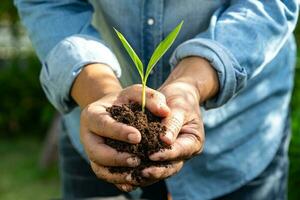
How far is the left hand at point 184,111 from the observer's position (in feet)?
3.85

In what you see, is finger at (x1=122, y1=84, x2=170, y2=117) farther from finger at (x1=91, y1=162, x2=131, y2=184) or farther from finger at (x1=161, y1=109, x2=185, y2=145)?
finger at (x1=91, y1=162, x2=131, y2=184)

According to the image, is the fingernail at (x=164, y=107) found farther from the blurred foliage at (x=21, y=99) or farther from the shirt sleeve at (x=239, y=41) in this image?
the blurred foliage at (x=21, y=99)

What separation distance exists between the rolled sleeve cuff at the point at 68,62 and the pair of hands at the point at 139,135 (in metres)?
0.19

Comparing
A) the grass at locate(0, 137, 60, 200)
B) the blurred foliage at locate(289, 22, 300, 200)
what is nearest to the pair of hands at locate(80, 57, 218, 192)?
the blurred foliage at locate(289, 22, 300, 200)

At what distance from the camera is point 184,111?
4.06ft

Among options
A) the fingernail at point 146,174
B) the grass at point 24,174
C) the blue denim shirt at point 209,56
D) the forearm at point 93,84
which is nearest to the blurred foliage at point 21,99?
the grass at point 24,174

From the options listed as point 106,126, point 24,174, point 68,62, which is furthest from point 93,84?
point 24,174

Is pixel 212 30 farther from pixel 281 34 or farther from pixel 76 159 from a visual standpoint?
pixel 76 159

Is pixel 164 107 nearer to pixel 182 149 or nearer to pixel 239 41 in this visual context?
pixel 182 149

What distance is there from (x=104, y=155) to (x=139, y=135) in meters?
0.07

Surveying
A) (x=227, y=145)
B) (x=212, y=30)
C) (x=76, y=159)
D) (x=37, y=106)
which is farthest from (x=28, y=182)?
(x=212, y=30)

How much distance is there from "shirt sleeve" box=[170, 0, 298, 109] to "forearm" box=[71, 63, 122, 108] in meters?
0.15

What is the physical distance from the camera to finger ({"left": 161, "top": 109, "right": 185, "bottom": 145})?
45.6 inches

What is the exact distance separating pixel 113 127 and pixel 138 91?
0.41ft
